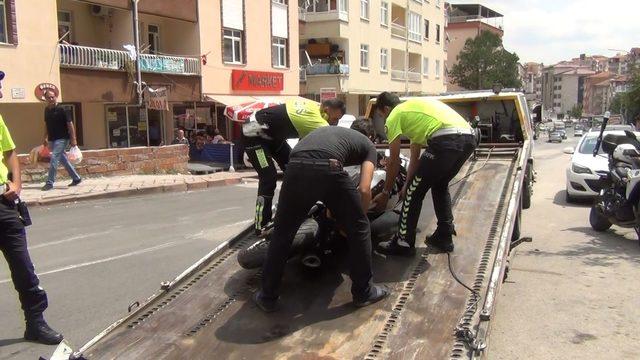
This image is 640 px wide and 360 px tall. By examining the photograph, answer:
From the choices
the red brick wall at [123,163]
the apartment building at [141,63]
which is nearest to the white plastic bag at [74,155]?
the red brick wall at [123,163]

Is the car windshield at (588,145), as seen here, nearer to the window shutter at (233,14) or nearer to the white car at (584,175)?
the white car at (584,175)

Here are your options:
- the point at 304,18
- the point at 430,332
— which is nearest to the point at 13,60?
the point at 430,332

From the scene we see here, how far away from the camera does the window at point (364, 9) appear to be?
126 ft

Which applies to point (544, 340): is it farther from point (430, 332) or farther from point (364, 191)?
point (364, 191)

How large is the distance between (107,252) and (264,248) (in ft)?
12.0

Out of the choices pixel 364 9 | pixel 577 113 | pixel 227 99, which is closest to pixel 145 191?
pixel 227 99

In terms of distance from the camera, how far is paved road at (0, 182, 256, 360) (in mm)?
5129

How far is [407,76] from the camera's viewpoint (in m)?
44.7

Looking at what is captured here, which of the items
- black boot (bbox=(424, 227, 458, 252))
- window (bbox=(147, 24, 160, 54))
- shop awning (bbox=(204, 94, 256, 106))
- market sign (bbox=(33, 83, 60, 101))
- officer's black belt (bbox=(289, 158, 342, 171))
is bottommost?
black boot (bbox=(424, 227, 458, 252))

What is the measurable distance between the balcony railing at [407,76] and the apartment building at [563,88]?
412 ft

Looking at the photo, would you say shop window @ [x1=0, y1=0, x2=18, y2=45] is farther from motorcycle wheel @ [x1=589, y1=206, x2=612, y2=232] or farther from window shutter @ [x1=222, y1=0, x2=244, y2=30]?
motorcycle wheel @ [x1=589, y1=206, x2=612, y2=232]

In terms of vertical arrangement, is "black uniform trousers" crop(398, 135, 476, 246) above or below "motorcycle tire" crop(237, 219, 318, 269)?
above

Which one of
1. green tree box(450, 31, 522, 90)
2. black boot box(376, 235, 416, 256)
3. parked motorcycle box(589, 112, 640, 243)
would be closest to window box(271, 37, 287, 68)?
parked motorcycle box(589, 112, 640, 243)

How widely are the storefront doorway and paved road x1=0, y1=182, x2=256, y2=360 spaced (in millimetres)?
11132
